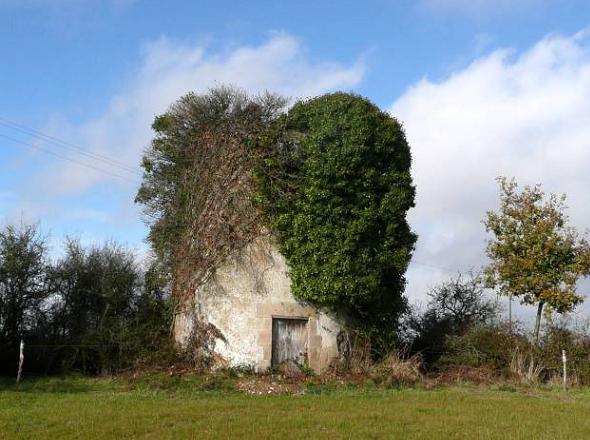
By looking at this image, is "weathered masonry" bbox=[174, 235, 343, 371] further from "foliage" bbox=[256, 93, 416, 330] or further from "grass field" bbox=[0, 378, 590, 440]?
"grass field" bbox=[0, 378, 590, 440]

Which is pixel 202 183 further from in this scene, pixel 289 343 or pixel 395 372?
pixel 395 372

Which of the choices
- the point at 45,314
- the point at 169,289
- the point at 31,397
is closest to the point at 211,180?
the point at 169,289

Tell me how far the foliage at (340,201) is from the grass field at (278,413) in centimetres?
358

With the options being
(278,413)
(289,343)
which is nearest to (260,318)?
(289,343)

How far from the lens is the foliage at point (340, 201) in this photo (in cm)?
1962

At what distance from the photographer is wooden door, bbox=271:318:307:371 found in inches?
784

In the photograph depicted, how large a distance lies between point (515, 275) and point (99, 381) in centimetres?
1389

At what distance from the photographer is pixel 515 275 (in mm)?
22844

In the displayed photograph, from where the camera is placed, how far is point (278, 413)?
1297 centimetres

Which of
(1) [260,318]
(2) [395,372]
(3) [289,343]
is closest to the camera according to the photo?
(2) [395,372]

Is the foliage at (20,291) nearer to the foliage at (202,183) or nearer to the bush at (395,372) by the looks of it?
the foliage at (202,183)

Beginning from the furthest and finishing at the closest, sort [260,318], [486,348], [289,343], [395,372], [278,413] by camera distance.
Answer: [486,348] → [289,343] → [260,318] → [395,372] → [278,413]

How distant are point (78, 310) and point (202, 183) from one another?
5.69m

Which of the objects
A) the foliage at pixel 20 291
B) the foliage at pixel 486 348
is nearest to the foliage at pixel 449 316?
the foliage at pixel 486 348
